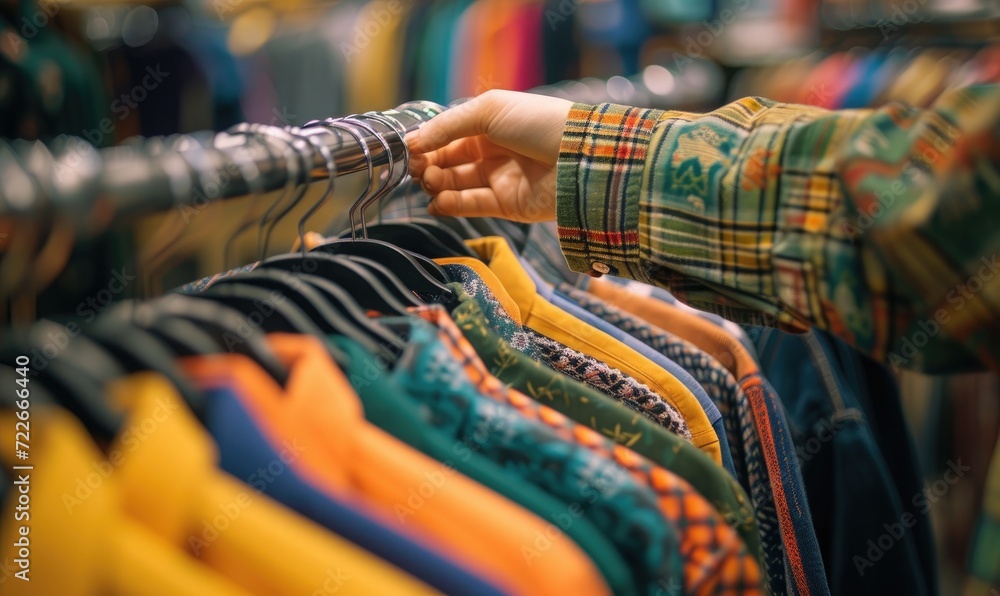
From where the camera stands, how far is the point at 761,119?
1.92 ft

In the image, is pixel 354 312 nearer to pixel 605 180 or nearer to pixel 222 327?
pixel 222 327

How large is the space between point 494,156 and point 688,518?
Answer: 453mm

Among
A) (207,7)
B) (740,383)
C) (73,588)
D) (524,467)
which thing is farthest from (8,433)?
(207,7)

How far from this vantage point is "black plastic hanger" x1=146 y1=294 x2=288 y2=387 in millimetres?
416

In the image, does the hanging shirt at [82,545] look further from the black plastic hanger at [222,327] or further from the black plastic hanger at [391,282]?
the black plastic hanger at [391,282]

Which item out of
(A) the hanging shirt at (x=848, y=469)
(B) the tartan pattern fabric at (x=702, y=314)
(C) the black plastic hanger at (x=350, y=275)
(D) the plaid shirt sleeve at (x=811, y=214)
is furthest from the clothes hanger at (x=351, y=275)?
(A) the hanging shirt at (x=848, y=469)

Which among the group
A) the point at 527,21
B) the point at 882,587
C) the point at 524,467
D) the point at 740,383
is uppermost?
the point at 527,21

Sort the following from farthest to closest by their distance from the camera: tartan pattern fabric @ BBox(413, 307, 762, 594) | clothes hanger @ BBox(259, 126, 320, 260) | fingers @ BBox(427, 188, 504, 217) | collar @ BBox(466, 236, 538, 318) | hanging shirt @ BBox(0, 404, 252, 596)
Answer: fingers @ BBox(427, 188, 504, 217), collar @ BBox(466, 236, 538, 318), clothes hanger @ BBox(259, 126, 320, 260), tartan pattern fabric @ BBox(413, 307, 762, 594), hanging shirt @ BBox(0, 404, 252, 596)

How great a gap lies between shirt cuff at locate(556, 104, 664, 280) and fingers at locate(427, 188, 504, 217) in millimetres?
124

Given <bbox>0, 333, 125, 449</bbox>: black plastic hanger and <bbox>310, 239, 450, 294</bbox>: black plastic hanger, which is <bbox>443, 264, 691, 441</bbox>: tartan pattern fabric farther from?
<bbox>0, 333, 125, 449</bbox>: black plastic hanger

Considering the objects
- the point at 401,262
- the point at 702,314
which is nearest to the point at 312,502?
the point at 401,262

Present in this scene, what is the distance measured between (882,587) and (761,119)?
523mm

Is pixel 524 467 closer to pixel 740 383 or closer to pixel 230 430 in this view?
pixel 230 430

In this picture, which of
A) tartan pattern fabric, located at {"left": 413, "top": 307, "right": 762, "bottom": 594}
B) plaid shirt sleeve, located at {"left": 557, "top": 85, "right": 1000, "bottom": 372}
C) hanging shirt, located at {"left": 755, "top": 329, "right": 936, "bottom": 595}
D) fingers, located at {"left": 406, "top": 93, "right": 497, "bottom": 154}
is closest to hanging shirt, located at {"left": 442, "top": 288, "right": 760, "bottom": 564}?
tartan pattern fabric, located at {"left": 413, "top": 307, "right": 762, "bottom": 594}
